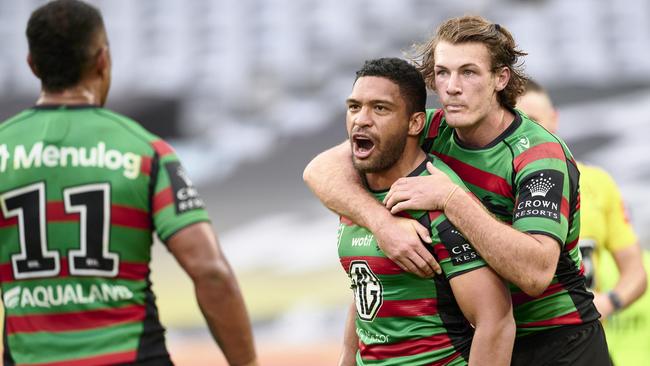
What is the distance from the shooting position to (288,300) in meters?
11.3

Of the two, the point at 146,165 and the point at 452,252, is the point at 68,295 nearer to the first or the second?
the point at 146,165

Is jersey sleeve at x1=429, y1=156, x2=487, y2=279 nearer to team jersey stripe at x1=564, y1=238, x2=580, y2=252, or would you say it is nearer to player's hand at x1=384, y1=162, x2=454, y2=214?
player's hand at x1=384, y1=162, x2=454, y2=214

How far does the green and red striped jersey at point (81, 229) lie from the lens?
3365 millimetres

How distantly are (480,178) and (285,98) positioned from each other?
7884mm

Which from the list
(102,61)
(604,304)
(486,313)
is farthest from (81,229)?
(604,304)

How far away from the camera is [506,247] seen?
3.72 metres

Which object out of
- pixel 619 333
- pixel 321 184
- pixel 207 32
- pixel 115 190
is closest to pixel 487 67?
pixel 321 184

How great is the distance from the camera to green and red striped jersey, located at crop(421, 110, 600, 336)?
12.8 feet

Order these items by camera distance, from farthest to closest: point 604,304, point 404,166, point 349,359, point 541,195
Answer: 1. point 604,304
2. point 349,359
3. point 404,166
4. point 541,195

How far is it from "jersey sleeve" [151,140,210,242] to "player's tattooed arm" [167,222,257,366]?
3cm

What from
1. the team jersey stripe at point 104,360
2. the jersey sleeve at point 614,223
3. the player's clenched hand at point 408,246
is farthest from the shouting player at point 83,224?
the jersey sleeve at point 614,223

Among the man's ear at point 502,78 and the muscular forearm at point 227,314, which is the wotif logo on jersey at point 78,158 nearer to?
the muscular forearm at point 227,314

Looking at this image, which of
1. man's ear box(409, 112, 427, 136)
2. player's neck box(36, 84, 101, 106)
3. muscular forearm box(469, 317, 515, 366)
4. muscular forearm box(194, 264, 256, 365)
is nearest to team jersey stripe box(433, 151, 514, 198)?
man's ear box(409, 112, 427, 136)

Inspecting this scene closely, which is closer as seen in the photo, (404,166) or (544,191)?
(544,191)
